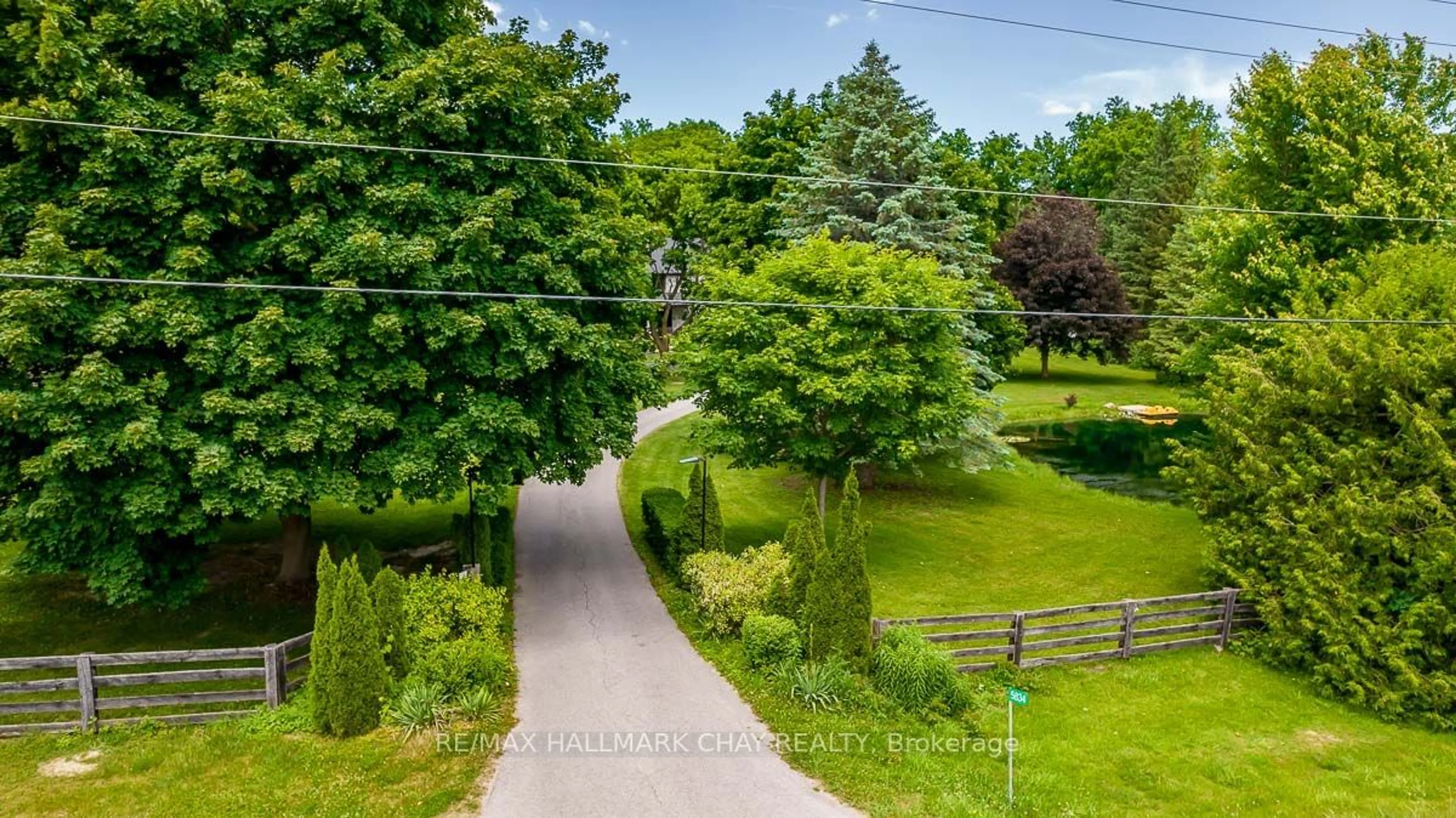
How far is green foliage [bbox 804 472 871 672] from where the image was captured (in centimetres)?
1173

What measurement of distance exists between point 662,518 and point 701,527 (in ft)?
6.49

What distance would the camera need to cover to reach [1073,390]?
47.0m

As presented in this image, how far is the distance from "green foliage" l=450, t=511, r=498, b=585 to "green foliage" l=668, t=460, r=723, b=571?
3721 millimetres

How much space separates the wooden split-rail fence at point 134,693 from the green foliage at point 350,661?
3.88ft

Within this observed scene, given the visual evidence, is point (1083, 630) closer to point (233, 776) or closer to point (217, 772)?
point (233, 776)

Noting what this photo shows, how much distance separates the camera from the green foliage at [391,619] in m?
11.2

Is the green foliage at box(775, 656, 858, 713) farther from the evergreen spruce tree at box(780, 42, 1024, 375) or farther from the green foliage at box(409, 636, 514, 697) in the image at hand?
the evergreen spruce tree at box(780, 42, 1024, 375)

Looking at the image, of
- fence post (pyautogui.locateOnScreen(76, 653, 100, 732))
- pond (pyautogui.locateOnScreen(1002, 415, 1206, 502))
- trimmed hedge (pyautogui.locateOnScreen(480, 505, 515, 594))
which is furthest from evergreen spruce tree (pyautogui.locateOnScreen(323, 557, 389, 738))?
pond (pyautogui.locateOnScreen(1002, 415, 1206, 502))

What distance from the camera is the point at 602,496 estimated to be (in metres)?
23.7

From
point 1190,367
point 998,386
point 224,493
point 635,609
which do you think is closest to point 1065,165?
point 998,386

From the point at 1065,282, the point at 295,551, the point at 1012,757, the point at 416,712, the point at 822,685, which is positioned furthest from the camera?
the point at 1065,282

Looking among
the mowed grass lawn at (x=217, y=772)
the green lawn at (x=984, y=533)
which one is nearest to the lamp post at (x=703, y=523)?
the green lawn at (x=984, y=533)

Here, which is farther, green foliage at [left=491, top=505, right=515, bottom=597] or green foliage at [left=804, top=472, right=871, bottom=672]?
green foliage at [left=491, top=505, right=515, bottom=597]

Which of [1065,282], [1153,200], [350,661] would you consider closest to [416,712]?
[350,661]
